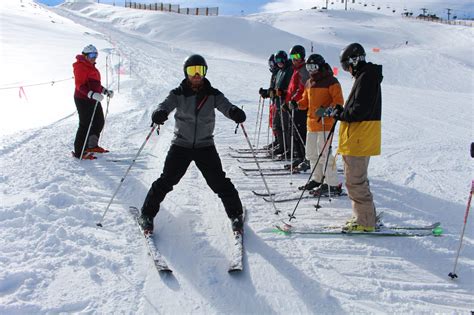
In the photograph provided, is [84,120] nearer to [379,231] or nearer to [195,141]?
[195,141]

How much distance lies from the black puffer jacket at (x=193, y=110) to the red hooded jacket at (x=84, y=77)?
3.40m

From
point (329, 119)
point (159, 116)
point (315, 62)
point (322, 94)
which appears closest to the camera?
point (159, 116)

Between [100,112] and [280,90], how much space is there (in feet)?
11.1

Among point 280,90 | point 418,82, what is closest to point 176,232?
point 280,90

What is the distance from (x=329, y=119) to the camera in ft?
19.5

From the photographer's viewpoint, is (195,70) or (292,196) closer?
(195,70)

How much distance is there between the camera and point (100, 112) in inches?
301

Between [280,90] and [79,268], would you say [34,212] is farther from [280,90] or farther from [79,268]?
[280,90]

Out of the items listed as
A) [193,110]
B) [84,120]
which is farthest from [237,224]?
[84,120]

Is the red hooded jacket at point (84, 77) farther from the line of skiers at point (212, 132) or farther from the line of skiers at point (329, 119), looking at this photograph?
the line of skiers at point (212, 132)

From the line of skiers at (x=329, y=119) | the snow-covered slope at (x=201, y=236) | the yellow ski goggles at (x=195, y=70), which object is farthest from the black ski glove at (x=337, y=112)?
the yellow ski goggles at (x=195, y=70)

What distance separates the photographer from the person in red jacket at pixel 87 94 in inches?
283

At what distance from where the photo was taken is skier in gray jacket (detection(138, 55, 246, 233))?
14.5 ft

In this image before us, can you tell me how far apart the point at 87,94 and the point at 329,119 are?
4.16m
